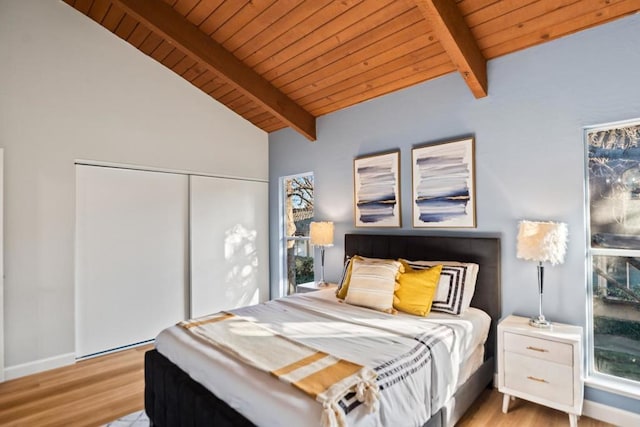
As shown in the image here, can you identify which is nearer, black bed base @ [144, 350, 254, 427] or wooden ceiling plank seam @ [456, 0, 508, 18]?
black bed base @ [144, 350, 254, 427]

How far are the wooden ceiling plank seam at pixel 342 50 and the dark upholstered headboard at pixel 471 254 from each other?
174 centimetres

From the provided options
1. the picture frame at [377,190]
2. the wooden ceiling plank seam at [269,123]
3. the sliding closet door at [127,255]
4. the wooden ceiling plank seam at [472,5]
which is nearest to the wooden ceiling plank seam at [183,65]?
the wooden ceiling plank seam at [269,123]

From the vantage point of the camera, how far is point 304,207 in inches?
179

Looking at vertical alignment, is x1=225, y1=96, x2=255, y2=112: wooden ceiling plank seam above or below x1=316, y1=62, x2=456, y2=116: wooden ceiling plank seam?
above

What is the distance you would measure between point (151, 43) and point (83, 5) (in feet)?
2.09

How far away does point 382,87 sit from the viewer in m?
3.37

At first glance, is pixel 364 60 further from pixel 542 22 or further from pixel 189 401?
pixel 189 401

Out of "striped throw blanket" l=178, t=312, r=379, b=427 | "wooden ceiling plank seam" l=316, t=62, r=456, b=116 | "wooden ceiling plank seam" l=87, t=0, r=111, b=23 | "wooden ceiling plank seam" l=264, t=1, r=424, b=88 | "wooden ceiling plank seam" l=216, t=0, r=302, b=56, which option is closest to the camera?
"striped throw blanket" l=178, t=312, r=379, b=427

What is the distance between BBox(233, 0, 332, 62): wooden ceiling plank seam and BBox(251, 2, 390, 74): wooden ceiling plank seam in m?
0.14

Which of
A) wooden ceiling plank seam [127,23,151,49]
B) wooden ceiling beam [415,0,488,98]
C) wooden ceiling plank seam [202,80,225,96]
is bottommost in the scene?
wooden ceiling beam [415,0,488,98]

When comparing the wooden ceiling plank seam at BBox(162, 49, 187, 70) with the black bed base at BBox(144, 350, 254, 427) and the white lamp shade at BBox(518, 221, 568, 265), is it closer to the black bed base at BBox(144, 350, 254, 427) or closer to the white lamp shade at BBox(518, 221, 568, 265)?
the black bed base at BBox(144, 350, 254, 427)

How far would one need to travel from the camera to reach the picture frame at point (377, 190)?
11.1ft

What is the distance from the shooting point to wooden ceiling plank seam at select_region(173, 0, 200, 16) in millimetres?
2905

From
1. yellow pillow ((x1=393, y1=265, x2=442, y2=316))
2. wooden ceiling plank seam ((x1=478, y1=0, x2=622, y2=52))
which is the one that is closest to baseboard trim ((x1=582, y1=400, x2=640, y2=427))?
yellow pillow ((x1=393, y1=265, x2=442, y2=316))
